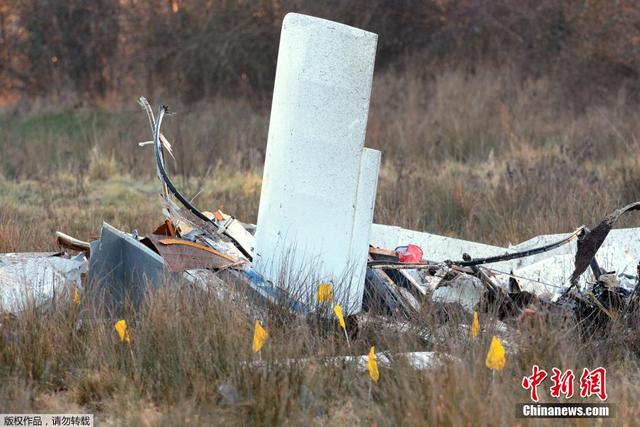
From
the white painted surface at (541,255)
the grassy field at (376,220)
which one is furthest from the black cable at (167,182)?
the white painted surface at (541,255)

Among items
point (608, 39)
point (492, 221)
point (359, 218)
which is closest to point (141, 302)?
point (359, 218)

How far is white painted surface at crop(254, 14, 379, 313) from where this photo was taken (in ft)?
14.8

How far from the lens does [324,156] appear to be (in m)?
4.53

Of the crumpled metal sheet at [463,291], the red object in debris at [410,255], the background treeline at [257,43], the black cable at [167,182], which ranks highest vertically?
the background treeline at [257,43]

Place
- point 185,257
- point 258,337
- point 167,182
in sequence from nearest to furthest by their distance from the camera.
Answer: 1. point 258,337
2. point 185,257
3. point 167,182

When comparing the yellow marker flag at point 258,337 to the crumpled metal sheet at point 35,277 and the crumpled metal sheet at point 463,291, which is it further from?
the crumpled metal sheet at point 463,291

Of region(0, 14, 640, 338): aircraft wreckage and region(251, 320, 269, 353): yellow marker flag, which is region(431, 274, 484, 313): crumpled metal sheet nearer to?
region(0, 14, 640, 338): aircraft wreckage

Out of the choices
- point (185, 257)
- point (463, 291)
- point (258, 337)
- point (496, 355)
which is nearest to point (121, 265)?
point (185, 257)

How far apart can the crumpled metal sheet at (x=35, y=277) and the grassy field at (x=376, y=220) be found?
0.52 feet

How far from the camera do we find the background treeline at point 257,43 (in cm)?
1680

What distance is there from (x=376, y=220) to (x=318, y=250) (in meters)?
3.44

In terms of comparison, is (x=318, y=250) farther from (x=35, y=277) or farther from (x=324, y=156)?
(x=35, y=277)

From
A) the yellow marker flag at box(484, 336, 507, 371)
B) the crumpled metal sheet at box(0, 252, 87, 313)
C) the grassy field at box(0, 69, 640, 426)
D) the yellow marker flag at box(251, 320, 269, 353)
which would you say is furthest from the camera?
the crumpled metal sheet at box(0, 252, 87, 313)

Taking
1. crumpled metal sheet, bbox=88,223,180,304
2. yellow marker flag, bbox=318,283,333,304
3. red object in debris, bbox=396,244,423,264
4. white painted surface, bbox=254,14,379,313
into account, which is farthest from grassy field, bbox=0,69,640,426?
red object in debris, bbox=396,244,423,264
